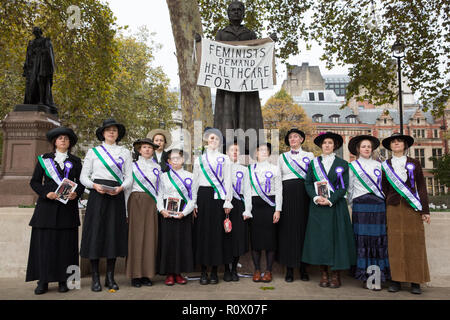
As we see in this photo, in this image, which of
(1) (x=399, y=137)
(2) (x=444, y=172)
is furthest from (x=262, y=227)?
(2) (x=444, y=172)

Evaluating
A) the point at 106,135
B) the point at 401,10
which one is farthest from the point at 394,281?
the point at 401,10

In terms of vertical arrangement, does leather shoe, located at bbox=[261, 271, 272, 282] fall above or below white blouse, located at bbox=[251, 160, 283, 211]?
below

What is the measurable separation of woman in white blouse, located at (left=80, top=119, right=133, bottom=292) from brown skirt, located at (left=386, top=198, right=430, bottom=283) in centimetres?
366

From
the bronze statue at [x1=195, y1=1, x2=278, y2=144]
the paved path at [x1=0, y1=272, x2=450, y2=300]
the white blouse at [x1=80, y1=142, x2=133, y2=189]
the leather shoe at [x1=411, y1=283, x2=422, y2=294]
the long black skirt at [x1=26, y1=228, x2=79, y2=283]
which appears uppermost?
the bronze statue at [x1=195, y1=1, x2=278, y2=144]

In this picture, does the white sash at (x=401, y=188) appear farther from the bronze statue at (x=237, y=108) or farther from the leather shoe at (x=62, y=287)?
the leather shoe at (x=62, y=287)

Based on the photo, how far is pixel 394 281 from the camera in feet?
15.5

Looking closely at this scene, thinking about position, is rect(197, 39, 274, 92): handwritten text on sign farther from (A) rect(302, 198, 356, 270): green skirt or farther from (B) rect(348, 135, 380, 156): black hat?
(A) rect(302, 198, 356, 270): green skirt

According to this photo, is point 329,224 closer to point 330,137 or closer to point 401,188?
point 401,188

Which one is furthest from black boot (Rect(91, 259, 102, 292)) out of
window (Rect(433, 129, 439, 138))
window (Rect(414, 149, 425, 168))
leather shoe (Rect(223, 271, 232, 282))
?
window (Rect(433, 129, 439, 138))

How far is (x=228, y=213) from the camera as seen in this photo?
Answer: 196 inches

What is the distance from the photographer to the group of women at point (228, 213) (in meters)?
4.57

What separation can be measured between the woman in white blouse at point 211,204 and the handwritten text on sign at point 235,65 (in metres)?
1.56

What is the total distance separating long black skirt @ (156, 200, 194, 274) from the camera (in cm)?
482
